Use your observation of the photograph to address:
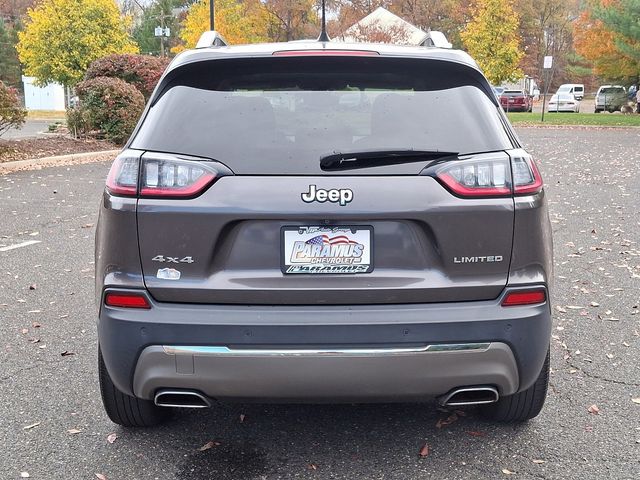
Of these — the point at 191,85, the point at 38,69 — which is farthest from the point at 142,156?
the point at 38,69

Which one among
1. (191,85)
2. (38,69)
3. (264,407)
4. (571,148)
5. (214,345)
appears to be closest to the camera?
(214,345)

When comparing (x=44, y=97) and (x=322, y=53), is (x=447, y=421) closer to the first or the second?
(x=322, y=53)

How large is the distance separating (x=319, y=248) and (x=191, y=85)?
895 mm

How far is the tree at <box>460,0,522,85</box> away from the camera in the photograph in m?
40.2

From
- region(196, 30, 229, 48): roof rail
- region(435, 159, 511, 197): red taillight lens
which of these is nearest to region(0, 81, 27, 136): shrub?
region(196, 30, 229, 48): roof rail

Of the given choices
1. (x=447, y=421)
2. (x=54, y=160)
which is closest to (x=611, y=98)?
(x=54, y=160)

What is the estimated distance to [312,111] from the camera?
9.12ft

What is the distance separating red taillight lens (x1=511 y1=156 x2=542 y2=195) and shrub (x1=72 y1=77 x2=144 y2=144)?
15727 millimetres

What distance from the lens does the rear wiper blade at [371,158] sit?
8.63 ft

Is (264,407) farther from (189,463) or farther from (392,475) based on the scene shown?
(392,475)

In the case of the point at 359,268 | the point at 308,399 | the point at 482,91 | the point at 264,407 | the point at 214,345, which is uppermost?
the point at 482,91

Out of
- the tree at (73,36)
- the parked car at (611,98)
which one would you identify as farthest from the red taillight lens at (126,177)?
the parked car at (611,98)

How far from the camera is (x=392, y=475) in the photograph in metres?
2.91

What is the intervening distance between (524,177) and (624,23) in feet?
107
